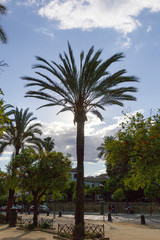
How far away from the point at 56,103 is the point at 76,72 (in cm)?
264

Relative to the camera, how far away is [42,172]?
64.0ft

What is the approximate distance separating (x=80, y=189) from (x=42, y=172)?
706cm

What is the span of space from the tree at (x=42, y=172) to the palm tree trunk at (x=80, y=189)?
6.43 metres

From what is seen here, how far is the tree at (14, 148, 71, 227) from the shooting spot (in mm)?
19297

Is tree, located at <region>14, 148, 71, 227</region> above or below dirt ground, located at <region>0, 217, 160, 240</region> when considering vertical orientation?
above

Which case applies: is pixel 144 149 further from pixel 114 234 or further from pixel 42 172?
pixel 42 172

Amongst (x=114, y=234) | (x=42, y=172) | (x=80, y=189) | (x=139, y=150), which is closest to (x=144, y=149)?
(x=139, y=150)

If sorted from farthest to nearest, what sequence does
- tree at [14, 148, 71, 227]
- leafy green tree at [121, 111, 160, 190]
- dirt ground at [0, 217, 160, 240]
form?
1. tree at [14, 148, 71, 227]
2. dirt ground at [0, 217, 160, 240]
3. leafy green tree at [121, 111, 160, 190]

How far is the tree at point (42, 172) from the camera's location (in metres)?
19.3

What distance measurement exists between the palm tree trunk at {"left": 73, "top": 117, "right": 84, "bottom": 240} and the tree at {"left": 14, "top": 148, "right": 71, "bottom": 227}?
21.1ft

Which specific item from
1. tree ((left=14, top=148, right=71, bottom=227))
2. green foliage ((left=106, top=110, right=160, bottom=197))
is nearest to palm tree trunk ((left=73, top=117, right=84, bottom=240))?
green foliage ((left=106, top=110, right=160, bottom=197))

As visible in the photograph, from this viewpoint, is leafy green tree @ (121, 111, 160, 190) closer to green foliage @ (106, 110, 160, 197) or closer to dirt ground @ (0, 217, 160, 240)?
green foliage @ (106, 110, 160, 197)

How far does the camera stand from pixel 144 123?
1200 cm

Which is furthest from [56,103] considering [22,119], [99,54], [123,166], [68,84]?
[22,119]
